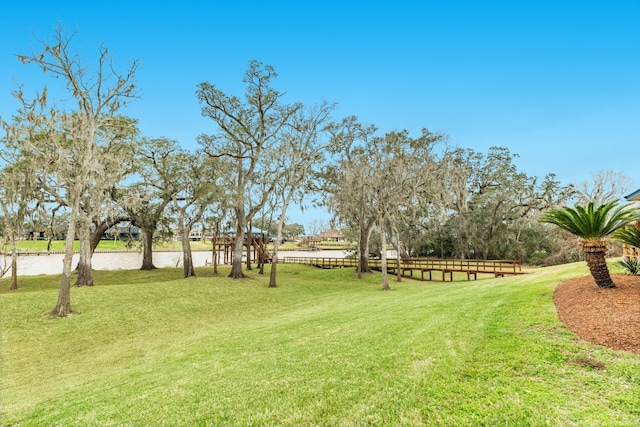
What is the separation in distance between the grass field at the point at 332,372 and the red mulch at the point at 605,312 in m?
0.30

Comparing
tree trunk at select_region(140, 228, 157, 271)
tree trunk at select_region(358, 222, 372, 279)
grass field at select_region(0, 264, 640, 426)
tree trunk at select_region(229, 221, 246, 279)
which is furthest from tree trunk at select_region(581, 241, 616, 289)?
tree trunk at select_region(140, 228, 157, 271)

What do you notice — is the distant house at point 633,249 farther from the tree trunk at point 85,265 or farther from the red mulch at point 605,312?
the tree trunk at point 85,265

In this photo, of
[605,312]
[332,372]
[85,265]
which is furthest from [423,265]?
[332,372]

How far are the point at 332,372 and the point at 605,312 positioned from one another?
5.08 m

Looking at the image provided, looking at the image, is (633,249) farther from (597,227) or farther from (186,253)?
(186,253)

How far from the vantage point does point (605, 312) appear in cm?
615

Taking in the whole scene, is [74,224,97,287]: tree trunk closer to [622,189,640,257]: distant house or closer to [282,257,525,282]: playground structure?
[282,257,525,282]: playground structure

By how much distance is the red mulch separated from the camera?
16.5ft

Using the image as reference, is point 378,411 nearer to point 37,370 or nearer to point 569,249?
point 37,370

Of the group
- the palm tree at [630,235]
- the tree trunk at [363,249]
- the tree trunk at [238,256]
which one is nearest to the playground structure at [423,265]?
the tree trunk at [363,249]

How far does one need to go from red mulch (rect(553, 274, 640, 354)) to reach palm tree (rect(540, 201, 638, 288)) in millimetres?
414

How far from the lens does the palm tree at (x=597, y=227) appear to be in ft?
26.0

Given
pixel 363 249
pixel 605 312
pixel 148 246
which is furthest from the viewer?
pixel 148 246

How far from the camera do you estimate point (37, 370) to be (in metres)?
8.26
